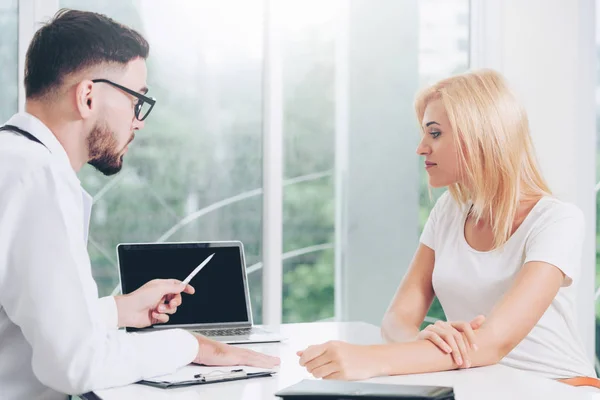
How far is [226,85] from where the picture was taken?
362 centimetres

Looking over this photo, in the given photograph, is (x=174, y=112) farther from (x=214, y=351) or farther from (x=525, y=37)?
(x=214, y=351)

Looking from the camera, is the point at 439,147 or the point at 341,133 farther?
the point at 341,133

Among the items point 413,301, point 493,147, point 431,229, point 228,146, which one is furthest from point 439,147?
point 228,146

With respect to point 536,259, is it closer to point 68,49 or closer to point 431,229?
point 431,229

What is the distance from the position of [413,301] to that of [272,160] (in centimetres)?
155

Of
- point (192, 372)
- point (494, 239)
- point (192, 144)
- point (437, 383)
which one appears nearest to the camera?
point (437, 383)

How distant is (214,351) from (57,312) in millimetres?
410

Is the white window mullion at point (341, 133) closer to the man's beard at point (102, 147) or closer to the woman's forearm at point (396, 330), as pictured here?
the woman's forearm at point (396, 330)

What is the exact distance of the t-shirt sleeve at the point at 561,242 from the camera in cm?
183

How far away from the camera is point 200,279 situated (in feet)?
6.97

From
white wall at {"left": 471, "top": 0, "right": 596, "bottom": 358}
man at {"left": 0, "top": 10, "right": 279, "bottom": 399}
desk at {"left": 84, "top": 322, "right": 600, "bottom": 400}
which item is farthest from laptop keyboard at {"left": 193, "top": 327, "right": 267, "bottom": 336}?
white wall at {"left": 471, "top": 0, "right": 596, "bottom": 358}

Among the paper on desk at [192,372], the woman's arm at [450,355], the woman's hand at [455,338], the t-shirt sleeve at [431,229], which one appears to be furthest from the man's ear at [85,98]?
the t-shirt sleeve at [431,229]

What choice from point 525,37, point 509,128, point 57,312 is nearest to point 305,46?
point 525,37

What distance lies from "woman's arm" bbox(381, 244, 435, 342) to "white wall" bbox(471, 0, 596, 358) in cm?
134
